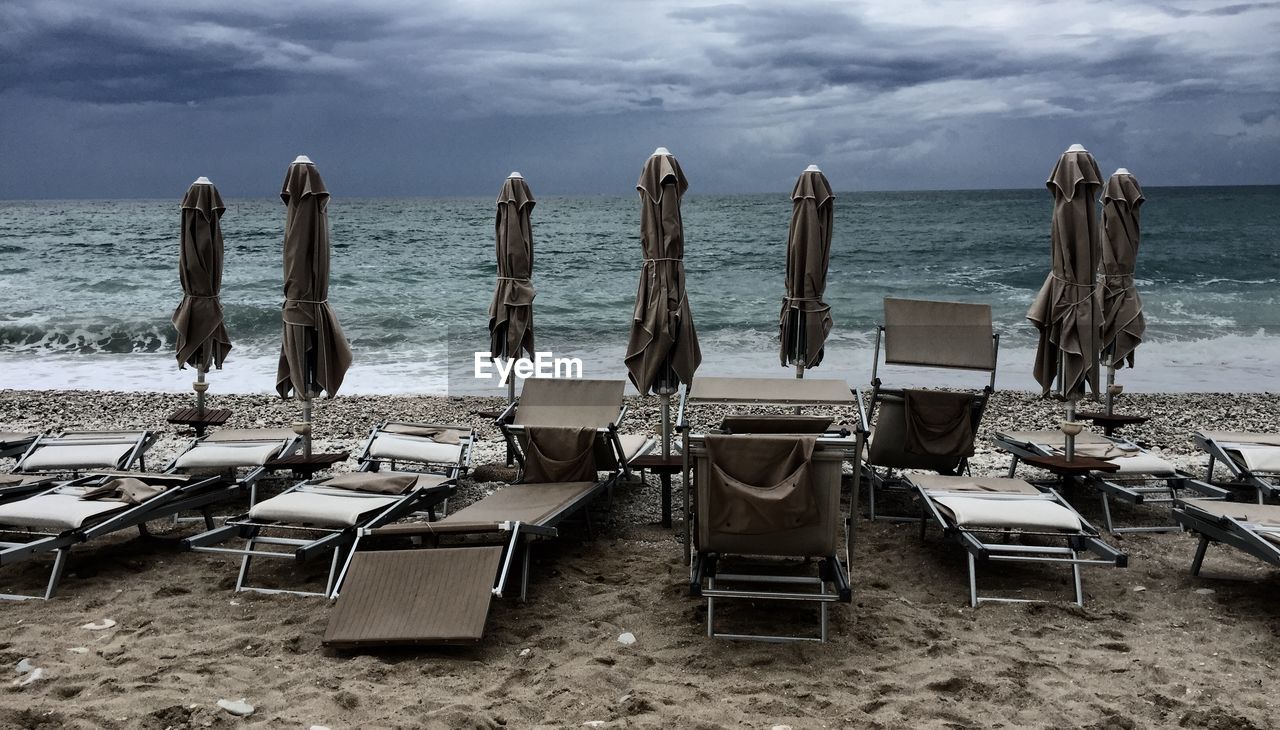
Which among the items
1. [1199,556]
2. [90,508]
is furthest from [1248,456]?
[90,508]

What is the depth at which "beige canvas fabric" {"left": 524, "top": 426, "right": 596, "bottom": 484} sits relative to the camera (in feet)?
17.4

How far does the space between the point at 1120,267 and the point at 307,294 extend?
18.7 ft

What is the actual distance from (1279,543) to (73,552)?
5.96 metres

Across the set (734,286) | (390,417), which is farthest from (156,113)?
(390,417)

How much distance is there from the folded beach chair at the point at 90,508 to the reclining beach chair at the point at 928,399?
384 centimetres

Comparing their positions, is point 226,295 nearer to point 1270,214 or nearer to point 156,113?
point 156,113

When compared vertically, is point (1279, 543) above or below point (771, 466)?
below

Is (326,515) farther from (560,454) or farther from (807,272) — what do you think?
(807,272)

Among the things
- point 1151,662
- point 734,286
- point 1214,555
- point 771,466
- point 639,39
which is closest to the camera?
point 1151,662

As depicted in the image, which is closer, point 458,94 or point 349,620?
point 349,620

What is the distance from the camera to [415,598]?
3771mm

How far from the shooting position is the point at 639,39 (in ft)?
163

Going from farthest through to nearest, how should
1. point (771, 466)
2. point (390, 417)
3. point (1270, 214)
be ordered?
point (1270, 214) → point (390, 417) → point (771, 466)

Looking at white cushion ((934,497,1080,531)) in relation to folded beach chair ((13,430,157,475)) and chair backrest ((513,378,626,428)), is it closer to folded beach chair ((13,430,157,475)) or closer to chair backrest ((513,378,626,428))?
chair backrest ((513,378,626,428))
